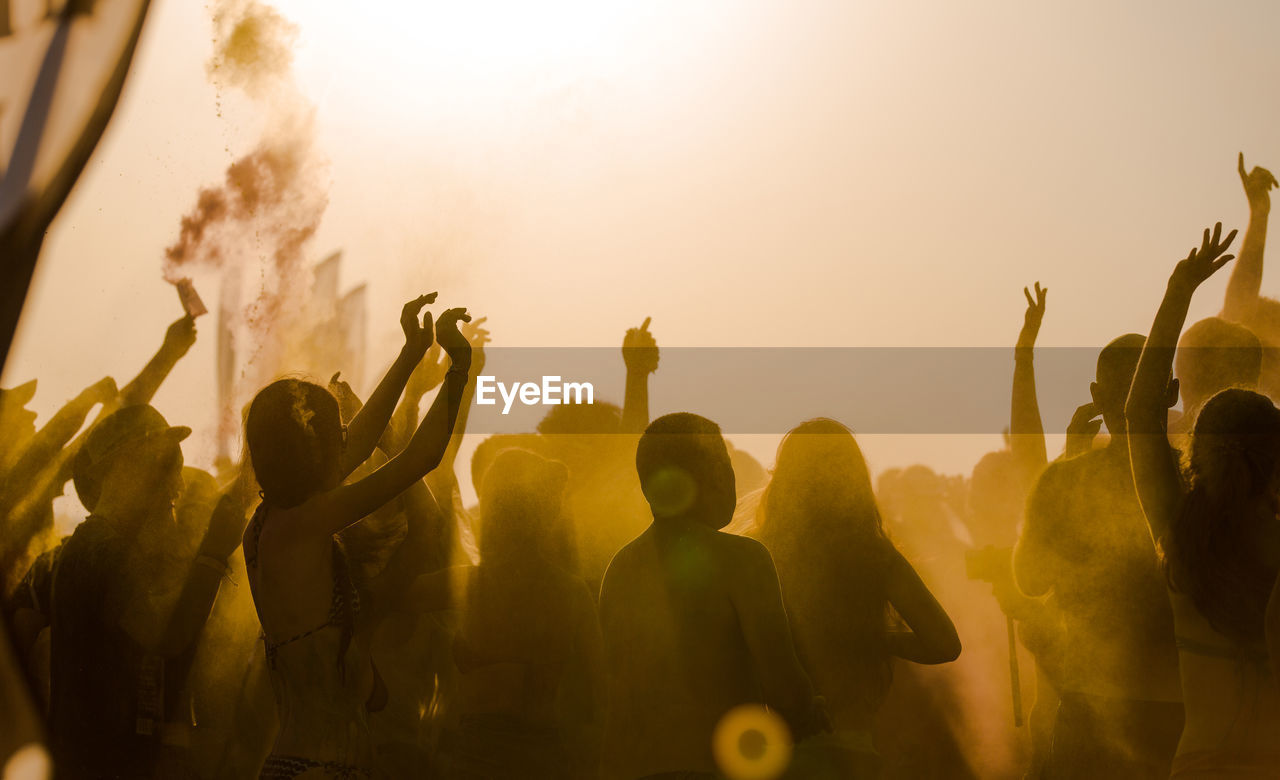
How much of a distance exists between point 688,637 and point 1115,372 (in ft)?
6.17

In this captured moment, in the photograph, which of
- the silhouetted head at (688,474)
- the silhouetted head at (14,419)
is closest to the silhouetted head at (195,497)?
the silhouetted head at (14,419)

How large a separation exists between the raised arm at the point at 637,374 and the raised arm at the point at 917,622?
1.52m

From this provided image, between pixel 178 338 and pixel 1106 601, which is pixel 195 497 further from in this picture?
pixel 1106 601

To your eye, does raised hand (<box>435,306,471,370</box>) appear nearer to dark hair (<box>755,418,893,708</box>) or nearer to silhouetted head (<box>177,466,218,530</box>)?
dark hair (<box>755,418,893,708</box>)

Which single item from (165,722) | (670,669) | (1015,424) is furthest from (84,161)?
(1015,424)

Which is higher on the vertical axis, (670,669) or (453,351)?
(453,351)

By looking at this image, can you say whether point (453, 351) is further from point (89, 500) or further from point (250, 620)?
point (250, 620)

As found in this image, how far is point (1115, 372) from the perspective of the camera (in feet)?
10.6

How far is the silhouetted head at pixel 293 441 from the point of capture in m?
2.35

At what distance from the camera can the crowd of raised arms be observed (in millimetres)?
2361

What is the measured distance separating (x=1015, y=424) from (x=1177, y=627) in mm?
1142

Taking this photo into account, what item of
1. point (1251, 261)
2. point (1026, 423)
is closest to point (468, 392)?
point (1026, 423)

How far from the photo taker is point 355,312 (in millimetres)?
5039

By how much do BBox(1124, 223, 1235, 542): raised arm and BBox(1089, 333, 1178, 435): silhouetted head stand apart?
1.60 feet
